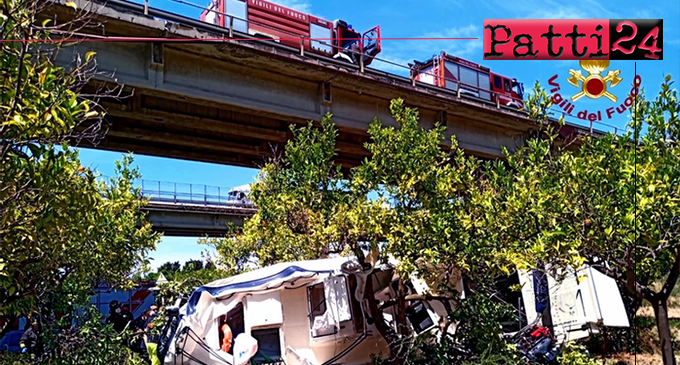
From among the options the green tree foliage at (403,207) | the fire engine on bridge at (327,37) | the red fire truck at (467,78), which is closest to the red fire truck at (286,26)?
the fire engine on bridge at (327,37)

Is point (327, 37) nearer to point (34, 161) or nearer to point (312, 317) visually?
point (312, 317)

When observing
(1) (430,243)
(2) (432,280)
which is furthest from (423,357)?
(1) (430,243)

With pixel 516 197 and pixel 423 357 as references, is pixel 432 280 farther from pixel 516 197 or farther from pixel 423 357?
pixel 516 197

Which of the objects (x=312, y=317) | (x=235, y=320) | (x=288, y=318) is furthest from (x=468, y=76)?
(x=235, y=320)

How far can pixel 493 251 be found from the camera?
7621 millimetres

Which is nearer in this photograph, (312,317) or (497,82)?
(312,317)

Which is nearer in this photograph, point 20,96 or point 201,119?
point 20,96

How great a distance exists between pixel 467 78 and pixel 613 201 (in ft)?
66.6

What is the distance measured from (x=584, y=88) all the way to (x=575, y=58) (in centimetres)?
174

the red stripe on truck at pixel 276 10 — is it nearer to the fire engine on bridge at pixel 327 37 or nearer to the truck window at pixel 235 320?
the fire engine on bridge at pixel 327 37

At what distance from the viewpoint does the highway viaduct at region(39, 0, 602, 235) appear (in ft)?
39.4

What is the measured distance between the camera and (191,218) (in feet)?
96.1

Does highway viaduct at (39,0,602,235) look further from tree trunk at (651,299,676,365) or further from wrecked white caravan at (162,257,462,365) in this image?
tree trunk at (651,299,676,365)

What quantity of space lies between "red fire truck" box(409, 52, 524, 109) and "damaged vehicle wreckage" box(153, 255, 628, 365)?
13001mm
